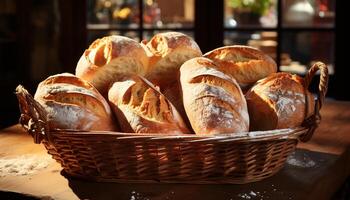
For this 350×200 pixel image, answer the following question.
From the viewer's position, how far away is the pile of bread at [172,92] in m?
1.11

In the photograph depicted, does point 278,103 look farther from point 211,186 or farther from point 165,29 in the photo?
point 165,29

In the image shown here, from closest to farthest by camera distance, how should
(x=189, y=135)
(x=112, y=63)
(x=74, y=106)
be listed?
(x=189, y=135) < (x=74, y=106) < (x=112, y=63)

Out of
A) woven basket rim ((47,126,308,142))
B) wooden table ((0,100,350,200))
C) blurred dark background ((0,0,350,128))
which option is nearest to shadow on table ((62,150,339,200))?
wooden table ((0,100,350,200))

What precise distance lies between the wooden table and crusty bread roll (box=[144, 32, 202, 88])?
339 mm

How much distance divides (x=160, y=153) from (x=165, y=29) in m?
2.64

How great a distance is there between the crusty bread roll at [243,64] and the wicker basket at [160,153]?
10.4 inches

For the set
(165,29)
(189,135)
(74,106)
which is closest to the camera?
(189,135)

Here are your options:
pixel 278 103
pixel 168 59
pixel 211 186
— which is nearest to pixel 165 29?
pixel 168 59

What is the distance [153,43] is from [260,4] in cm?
209

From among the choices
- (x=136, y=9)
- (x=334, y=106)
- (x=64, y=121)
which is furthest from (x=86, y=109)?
(x=136, y=9)

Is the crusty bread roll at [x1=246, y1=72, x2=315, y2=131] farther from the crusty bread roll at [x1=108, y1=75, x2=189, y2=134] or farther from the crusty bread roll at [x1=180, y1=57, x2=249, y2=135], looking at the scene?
the crusty bread roll at [x1=108, y1=75, x2=189, y2=134]

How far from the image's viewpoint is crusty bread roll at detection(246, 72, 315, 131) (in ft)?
3.92

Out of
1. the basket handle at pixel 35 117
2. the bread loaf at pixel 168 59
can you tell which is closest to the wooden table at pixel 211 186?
the basket handle at pixel 35 117

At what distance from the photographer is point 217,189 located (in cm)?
108
